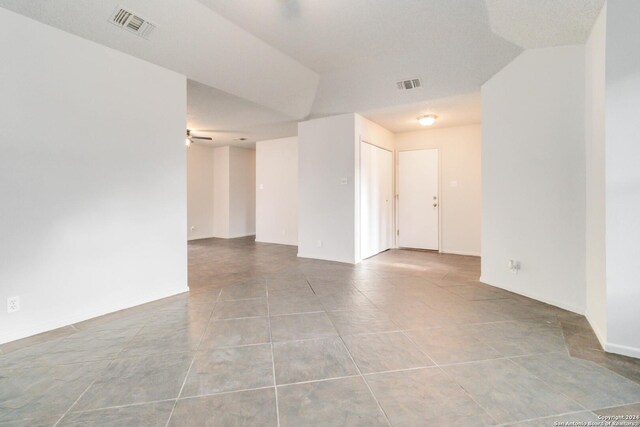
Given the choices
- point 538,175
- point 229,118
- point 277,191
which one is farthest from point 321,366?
Answer: point 277,191

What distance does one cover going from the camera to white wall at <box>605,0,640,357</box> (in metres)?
2.11

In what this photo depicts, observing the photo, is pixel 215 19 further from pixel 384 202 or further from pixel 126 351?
pixel 384 202

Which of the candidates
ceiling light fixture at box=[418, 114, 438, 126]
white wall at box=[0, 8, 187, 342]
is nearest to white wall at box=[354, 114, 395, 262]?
ceiling light fixture at box=[418, 114, 438, 126]

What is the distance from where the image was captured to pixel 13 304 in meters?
2.42

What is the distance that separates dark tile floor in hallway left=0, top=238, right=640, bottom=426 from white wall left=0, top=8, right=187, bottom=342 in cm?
35

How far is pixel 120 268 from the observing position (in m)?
3.10

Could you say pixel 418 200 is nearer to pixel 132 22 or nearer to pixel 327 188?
pixel 327 188

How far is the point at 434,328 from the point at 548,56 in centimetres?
296

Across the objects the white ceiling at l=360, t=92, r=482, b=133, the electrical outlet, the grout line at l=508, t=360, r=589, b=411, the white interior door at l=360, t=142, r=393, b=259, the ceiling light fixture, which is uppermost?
the white ceiling at l=360, t=92, r=482, b=133

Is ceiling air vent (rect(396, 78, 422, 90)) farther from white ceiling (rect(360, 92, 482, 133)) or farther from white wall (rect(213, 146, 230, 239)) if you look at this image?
white wall (rect(213, 146, 230, 239))

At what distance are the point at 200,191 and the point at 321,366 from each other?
296 inches

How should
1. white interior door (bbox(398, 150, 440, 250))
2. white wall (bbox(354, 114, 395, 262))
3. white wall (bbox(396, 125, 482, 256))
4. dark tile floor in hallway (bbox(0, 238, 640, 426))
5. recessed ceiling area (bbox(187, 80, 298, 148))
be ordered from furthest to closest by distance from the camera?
white interior door (bbox(398, 150, 440, 250))
white wall (bbox(396, 125, 482, 256))
white wall (bbox(354, 114, 395, 262))
recessed ceiling area (bbox(187, 80, 298, 148))
dark tile floor in hallway (bbox(0, 238, 640, 426))

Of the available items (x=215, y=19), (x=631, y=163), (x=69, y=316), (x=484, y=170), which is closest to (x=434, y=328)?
(x=631, y=163)

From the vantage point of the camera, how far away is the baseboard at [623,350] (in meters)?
2.11
